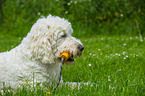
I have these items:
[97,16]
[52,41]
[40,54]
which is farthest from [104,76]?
[97,16]

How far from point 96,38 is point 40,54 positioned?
6530 mm

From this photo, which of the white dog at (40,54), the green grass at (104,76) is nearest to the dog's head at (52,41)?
the white dog at (40,54)

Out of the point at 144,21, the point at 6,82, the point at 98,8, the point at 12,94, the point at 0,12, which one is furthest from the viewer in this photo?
the point at 0,12

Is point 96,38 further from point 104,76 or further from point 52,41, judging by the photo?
point 52,41

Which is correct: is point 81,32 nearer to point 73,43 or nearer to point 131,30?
point 131,30

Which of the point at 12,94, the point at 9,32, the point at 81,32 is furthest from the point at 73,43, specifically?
the point at 9,32

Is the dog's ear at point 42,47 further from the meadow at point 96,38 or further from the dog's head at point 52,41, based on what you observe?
the meadow at point 96,38

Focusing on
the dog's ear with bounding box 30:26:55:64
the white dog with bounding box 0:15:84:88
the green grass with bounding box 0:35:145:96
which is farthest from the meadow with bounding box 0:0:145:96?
the dog's ear with bounding box 30:26:55:64

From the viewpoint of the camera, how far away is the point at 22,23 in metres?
12.4

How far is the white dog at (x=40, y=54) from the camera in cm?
366

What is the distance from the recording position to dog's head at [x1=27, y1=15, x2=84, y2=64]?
366 centimetres

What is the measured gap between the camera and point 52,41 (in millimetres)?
Result: 3766

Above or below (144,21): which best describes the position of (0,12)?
above

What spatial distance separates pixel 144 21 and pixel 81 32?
3.10m
